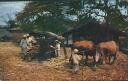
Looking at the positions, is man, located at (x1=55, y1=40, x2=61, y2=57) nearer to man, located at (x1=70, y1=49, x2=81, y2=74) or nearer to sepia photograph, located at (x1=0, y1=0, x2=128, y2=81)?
sepia photograph, located at (x1=0, y1=0, x2=128, y2=81)

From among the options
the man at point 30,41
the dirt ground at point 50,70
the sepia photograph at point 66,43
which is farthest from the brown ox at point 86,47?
the man at point 30,41

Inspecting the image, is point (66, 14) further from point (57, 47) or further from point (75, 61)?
point (75, 61)

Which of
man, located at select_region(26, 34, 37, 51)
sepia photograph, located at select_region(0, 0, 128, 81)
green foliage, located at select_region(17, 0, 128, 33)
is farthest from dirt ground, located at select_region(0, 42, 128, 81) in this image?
green foliage, located at select_region(17, 0, 128, 33)

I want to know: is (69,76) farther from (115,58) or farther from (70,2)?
(70,2)

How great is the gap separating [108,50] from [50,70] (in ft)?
2.38

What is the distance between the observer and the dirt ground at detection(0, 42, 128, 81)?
3227mm

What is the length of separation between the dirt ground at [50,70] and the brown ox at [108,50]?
0.06 m

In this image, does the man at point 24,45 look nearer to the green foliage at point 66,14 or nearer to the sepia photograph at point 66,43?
the sepia photograph at point 66,43

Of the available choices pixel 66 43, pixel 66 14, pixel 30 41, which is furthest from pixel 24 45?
pixel 66 14

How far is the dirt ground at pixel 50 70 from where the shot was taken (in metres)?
3.23

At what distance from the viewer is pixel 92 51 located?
10.8 feet

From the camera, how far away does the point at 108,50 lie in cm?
331

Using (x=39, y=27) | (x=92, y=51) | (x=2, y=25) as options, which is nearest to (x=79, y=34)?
(x=92, y=51)

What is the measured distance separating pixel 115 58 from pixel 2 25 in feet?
4.56
